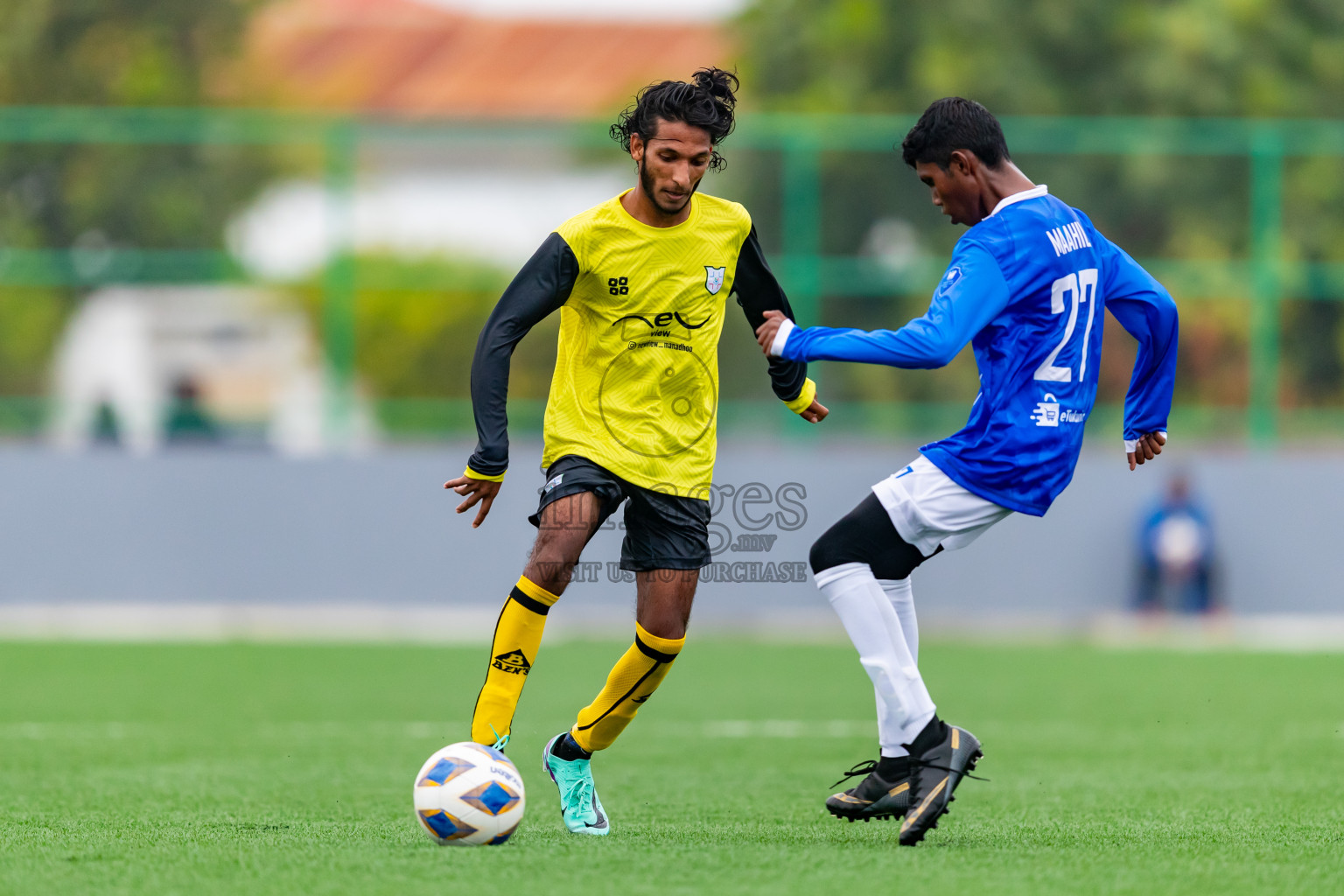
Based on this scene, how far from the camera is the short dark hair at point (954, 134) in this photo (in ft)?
16.4

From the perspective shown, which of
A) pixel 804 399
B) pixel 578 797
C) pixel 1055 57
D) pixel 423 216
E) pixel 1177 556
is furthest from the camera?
pixel 1055 57

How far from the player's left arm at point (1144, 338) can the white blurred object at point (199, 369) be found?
11.1 m

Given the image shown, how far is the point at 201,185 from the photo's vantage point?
53.8 feet

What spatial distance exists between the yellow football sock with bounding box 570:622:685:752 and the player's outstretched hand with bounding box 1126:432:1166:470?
5.39 feet

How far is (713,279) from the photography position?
542cm

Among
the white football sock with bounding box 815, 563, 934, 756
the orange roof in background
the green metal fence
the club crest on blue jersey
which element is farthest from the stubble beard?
the orange roof in background

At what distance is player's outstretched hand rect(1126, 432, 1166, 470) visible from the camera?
5.48 metres

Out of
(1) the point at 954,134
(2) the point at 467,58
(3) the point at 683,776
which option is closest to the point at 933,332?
(1) the point at 954,134

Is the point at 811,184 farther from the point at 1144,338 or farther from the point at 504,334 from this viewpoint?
the point at 504,334

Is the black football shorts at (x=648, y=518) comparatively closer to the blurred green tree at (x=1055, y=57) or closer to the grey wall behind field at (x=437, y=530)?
the grey wall behind field at (x=437, y=530)

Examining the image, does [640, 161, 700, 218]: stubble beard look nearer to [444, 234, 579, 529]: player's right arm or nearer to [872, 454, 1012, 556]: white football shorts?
[444, 234, 579, 529]: player's right arm

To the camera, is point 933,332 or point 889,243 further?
point 889,243

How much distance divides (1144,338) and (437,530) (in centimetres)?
1082

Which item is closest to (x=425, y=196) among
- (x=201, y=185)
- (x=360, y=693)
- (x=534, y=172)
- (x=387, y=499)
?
(x=534, y=172)
